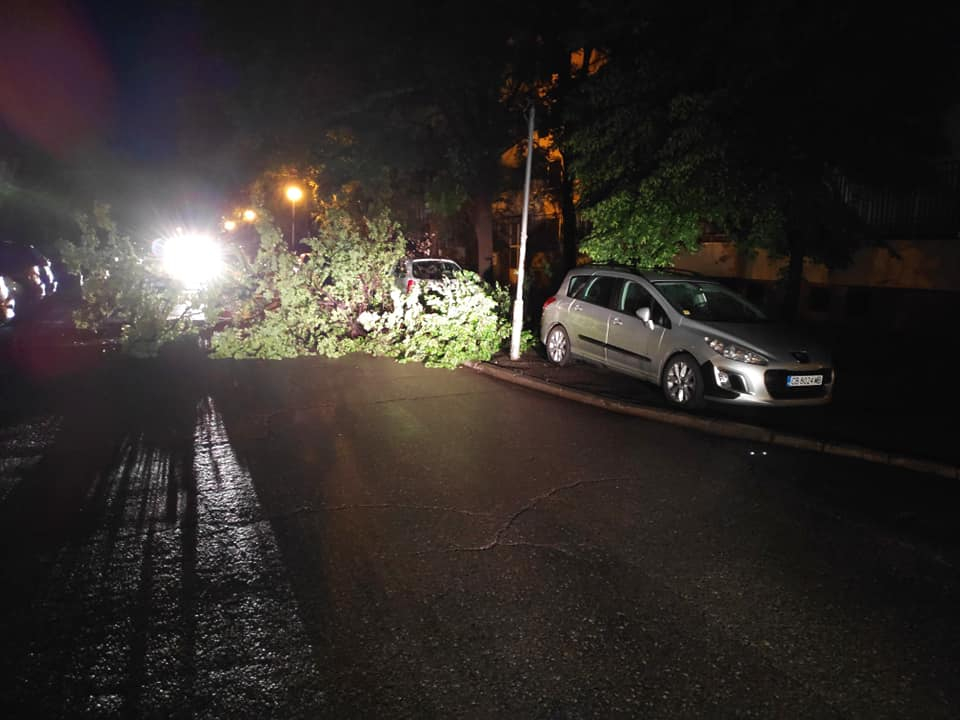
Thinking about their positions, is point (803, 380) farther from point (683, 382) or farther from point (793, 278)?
point (793, 278)

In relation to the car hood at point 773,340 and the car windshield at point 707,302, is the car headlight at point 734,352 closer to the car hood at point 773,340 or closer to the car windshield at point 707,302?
the car hood at point 773,340

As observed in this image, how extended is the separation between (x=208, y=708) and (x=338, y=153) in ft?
50.8

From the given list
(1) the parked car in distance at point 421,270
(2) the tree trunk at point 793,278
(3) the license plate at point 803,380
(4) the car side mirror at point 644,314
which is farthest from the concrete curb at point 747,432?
(1) the parked car in distance at point 421,270

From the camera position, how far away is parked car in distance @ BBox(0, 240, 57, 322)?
51.3ft

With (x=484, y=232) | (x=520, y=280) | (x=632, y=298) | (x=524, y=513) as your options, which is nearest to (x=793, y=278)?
(x=632, y=298)

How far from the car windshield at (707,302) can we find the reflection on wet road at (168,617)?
6.14m

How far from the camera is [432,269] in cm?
1681

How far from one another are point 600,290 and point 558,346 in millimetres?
1346

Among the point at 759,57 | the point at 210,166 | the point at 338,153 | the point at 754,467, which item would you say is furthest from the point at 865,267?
the point at 210,166

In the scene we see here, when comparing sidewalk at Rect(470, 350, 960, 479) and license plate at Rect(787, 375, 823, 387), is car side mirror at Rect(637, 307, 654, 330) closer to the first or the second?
sidewalk at Rect(470, 350, 960, 479)

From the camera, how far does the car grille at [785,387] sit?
8.05 m

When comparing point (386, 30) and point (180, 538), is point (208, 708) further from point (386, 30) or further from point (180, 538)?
point (386, 30)

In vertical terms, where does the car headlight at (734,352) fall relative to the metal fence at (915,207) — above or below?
below

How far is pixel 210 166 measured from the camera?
76.2 feet
